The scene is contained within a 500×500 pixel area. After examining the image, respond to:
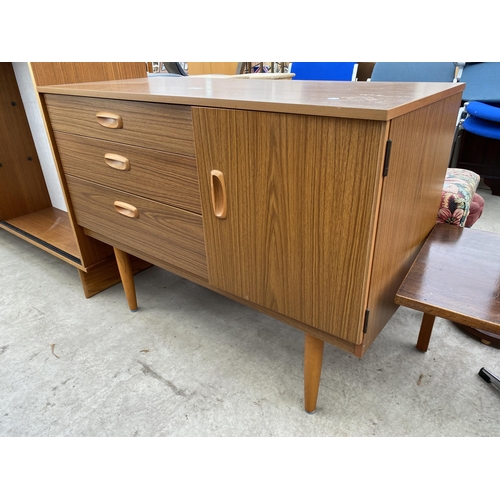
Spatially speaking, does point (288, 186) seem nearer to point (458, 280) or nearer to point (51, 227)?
point (458, 280)

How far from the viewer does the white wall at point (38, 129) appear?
163 centimetres

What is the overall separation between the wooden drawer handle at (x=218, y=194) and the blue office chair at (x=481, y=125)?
6.50ft

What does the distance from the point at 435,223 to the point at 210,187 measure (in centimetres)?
67

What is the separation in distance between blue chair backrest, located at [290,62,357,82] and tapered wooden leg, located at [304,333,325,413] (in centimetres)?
216

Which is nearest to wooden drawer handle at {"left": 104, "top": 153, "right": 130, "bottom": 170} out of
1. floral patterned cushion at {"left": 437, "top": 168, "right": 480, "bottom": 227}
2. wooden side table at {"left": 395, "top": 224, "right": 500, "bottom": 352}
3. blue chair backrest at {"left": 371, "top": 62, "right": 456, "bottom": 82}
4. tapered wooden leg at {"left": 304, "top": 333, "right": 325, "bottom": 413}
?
tapered wooden leg at {"left": 304, "top": 333, "right": 325, "bottom": 413}

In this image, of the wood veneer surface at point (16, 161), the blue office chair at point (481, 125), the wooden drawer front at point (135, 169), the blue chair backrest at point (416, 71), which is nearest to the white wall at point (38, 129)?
the wood veneer surface at point (16, 161)

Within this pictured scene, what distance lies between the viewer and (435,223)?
1.09 m

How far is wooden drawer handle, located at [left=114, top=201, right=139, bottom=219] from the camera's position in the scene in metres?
1.07

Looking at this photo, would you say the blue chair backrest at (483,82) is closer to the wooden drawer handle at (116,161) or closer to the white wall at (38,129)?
the wooden drawer handle at (116,161)

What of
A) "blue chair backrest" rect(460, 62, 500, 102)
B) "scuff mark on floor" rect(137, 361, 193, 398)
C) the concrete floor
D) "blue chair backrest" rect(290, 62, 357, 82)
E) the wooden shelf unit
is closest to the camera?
the concrete floor

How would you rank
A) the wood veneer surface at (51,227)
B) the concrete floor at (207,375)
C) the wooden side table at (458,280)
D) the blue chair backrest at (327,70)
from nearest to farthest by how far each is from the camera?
the wooden side table at (458,280)
the concrete floor at (207,375)
the wood veneer surface at (51,227)
the blue chair backrest at (327,70)

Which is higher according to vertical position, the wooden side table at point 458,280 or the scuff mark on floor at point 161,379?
the wooden side table at point 458,280

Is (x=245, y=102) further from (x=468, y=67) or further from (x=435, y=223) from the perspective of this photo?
(x=468, y=67)

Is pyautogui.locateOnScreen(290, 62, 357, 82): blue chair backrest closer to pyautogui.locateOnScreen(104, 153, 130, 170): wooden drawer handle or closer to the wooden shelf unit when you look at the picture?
the wooden shelf unit
